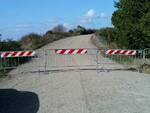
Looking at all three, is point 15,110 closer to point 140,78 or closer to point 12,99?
point 12,99

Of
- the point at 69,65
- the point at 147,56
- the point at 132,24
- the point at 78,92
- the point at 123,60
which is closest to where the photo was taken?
the point at 78,92

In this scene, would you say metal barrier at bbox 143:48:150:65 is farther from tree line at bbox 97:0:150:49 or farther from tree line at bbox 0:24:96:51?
tree line at bbox 0:24:96:51

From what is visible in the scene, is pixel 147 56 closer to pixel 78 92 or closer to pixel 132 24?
pixel 132 24

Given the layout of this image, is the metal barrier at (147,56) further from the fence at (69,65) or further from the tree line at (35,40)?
the tree line at (35,40)

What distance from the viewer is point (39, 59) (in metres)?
25.2

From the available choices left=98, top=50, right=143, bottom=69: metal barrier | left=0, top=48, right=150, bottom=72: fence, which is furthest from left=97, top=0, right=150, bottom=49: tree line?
left=0, top=48, right=150, bottom=72: fence

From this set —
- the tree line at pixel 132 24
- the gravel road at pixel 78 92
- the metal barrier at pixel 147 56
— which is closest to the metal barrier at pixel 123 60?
the metal barrier at pixel 147 56

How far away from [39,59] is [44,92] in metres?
11.5

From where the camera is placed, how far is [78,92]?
44.8ft

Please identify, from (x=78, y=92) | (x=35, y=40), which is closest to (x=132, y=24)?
(x=78, y=92)

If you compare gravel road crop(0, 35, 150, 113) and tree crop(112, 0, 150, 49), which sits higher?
tree crop(112, 0, 150, 49)

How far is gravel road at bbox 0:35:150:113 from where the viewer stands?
36.1ft

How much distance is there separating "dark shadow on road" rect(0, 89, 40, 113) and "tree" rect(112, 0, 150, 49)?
13184 millimetres

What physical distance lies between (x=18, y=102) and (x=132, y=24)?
1647cm
